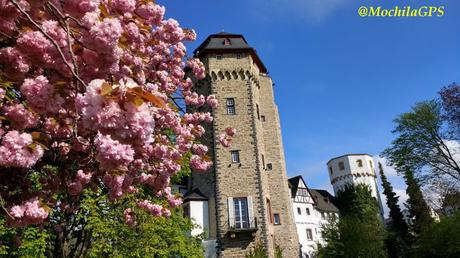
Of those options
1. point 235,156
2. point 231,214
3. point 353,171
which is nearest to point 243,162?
point 235,156

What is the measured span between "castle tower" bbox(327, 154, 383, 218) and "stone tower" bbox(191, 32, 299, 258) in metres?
37.8

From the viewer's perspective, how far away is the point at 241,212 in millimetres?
26719

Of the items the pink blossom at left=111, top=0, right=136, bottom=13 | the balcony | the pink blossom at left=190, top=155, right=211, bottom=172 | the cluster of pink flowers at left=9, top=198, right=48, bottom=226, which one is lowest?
the cluster of pink flowers at left=9, top=198, right=48, bottom=226

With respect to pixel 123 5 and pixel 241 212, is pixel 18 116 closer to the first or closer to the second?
pixel 123 5

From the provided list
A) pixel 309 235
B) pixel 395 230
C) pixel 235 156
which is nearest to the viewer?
pixel 235 156

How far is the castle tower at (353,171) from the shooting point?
65625 mm

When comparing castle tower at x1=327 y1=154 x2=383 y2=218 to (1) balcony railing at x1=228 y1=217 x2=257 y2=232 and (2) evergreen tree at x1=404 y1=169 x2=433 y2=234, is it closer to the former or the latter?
(2) evergreen tree at x1=404 y1=169 x2=433 y2=234

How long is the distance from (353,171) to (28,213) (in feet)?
217

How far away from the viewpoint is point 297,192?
5450 cm

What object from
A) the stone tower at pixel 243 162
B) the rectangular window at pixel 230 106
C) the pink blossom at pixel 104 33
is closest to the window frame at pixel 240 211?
the stone tower at pixel 243 162

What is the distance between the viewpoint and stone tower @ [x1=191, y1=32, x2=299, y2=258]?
86.3ft

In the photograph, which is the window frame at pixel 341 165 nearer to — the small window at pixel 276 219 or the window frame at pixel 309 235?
the window frame at pixel 309 235

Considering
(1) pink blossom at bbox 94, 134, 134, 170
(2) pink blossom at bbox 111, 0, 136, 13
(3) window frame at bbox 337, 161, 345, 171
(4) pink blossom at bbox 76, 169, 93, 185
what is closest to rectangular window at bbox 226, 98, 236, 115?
(4) pink blossom at bbox 76, 169, 93, 185

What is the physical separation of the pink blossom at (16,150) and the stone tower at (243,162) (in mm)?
23167
